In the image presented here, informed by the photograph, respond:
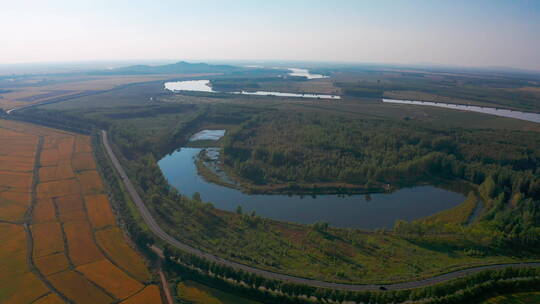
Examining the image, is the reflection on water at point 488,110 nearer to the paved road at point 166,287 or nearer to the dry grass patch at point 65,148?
the dry grass patch at point 65,148

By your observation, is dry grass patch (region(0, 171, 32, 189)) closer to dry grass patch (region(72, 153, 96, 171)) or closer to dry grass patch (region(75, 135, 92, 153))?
dry grass patch (region(72, 153, 96, 171))

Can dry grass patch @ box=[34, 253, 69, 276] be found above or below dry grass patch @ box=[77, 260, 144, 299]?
above

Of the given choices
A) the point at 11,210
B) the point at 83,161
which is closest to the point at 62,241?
the point at 11,210

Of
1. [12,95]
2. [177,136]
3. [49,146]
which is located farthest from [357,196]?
[12,95]

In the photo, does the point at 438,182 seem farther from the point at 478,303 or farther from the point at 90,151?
the point at 90,151

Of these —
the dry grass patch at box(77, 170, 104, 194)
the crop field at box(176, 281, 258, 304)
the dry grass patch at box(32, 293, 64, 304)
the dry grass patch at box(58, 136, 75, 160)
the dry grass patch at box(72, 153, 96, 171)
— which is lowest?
the crop field at box(176, 281, 258, 304)

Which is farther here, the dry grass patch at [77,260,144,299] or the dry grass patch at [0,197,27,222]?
the dry grass patch at [0,197,27,222]

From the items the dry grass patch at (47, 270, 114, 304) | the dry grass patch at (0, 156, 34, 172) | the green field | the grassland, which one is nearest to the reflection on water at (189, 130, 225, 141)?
the green field
